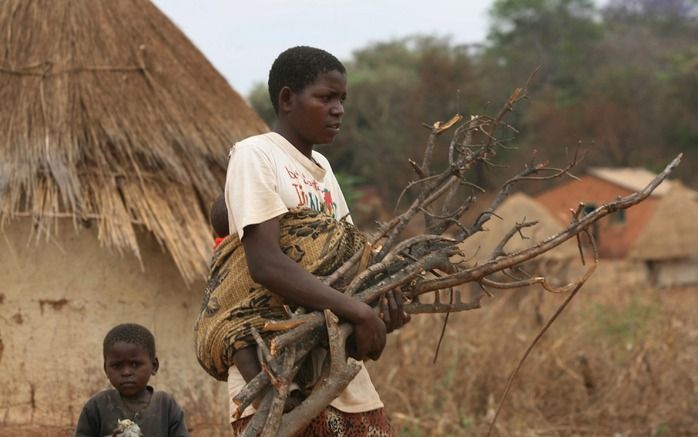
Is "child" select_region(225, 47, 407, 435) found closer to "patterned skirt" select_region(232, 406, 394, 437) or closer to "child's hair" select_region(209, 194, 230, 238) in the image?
"patterned skirt" select_region(232, 406, 394, 437)

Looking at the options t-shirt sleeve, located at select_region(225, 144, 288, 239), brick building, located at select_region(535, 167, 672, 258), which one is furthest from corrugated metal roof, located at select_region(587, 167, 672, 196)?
t-shirt sleeve, located at select_region(225, 144, 288, 239)

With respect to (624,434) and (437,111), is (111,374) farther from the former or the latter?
(437,111)

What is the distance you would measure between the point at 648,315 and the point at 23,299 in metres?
5.46

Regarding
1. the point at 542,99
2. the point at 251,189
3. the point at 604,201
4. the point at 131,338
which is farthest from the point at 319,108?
the point at 542,99

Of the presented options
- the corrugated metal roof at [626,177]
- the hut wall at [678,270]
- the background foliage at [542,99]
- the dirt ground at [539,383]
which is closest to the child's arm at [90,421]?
the dirt ground at [539,383]

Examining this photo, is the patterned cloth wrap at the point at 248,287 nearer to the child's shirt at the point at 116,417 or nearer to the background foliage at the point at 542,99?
the child's shirt at the point at 116,417

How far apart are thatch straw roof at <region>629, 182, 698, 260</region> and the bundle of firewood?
61.8ft

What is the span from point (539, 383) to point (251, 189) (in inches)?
204

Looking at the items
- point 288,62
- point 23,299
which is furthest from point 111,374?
point 23,299

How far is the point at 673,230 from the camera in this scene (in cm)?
2136

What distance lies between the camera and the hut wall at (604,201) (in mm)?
21250

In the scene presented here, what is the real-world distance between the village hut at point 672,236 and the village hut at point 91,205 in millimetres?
16486

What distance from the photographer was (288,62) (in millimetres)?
2678

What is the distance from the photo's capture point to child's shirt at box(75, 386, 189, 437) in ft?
10.4
